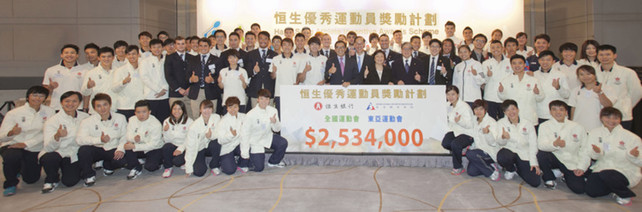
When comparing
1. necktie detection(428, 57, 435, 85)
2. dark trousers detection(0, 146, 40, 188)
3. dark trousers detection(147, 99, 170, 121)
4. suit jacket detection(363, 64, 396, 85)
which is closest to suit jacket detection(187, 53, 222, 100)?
dark trousers detection(147, 99, 170, 121)

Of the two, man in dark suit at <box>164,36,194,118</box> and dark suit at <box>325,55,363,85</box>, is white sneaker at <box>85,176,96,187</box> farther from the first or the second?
dark suit at <box>325,55,363,85</box>

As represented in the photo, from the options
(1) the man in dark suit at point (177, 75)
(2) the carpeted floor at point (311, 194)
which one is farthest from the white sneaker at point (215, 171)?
(1) the man in dark suit at point (177, 75)

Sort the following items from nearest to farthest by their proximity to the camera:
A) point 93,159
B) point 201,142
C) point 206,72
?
1. point 93,159
2. point 201,142
3. point 206,72

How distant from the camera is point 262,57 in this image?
5746 millimetres

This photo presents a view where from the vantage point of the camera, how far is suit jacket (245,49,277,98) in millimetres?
5624

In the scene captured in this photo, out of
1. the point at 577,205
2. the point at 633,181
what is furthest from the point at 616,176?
the point at 577,205

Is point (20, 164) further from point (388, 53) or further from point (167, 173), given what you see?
point (388, 53)

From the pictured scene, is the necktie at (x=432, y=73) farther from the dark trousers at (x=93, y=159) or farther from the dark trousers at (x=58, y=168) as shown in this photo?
the dark trousers at (x=58, y=168)

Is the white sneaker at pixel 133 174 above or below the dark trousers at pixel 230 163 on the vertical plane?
below

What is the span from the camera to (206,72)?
550 cm

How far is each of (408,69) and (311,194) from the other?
265 centimetres

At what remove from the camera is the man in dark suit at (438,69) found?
214 inches

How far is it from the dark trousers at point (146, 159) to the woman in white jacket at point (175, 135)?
0.42ft

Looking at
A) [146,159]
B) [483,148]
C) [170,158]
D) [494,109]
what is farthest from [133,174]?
[494,109]
